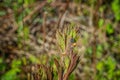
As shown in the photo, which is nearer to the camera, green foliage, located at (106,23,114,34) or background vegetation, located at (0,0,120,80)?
background vegetation, located at (0,0,120,80)

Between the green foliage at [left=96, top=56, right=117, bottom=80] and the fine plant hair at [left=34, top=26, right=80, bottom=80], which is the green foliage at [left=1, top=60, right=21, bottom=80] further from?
the fine plant hair at [left=34, top=26, right=80, bottom=80]

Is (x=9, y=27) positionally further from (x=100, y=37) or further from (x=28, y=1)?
(x=100, y=37)

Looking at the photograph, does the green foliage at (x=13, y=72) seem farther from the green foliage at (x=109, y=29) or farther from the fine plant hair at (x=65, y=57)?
the fine plant hair at (x=65, y=57)

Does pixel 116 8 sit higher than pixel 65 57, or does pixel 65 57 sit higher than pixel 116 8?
pixel 65 57

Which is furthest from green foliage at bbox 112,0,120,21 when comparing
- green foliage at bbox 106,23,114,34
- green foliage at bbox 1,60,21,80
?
green foliage at bbox 1,60,21,80

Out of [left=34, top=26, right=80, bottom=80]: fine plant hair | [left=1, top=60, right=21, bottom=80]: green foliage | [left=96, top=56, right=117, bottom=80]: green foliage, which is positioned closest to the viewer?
[left=34, top=26, right=80, bottom=80]: fine plant hair

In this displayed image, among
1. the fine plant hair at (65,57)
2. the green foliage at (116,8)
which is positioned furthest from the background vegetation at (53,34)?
the fine plant hair at (65,57)

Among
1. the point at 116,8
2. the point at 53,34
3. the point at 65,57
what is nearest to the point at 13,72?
the point at 53,34

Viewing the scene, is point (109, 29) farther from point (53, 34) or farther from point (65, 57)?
point (65, 57)

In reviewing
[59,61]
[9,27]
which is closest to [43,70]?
[59,61]
